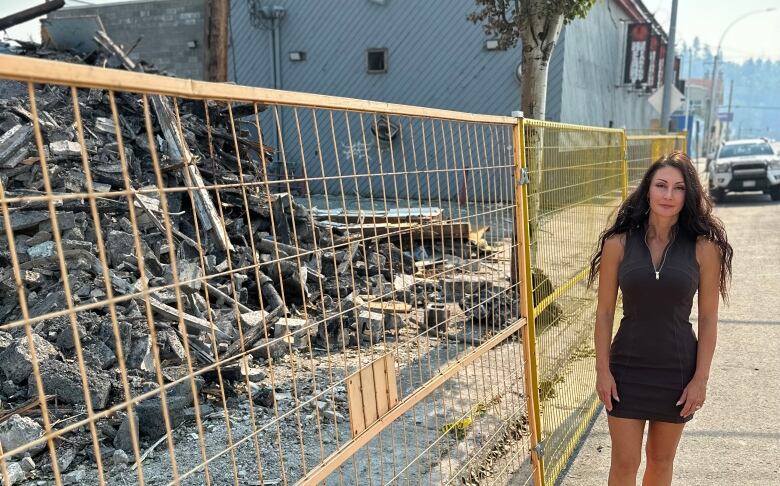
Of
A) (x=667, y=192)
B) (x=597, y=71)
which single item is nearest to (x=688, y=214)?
(x=667, y=192)

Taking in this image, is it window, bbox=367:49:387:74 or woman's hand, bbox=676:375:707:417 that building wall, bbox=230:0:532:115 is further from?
woman's hand, bbox=676:375:707:417

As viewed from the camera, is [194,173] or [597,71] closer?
[194,173]

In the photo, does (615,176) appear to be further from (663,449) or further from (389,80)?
(389,80)

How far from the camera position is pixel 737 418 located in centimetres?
483

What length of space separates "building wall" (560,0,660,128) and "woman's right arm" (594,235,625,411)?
557 inches

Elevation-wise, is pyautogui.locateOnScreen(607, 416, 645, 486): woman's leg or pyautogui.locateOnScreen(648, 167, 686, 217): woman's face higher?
pyautogui.locateOnScreen(648, 167, 686, 217): woman's face

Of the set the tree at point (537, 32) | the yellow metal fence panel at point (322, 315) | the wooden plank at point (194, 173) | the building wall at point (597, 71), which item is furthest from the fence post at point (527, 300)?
the building wall at point (597, 71)

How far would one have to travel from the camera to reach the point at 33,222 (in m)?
6.32

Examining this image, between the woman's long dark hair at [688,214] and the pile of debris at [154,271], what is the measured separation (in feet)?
2.56

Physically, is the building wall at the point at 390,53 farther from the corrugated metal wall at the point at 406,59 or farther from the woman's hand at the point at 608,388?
the woman's hand at the point at 608,388

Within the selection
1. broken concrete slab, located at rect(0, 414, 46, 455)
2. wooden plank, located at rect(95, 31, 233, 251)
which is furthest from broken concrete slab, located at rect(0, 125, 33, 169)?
broken concrete slab, located at rect(0, 414, 46, 455)

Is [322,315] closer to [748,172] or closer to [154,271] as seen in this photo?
[154,271]

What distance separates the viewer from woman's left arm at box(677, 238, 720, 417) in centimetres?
297

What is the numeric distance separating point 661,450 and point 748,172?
1811cm
